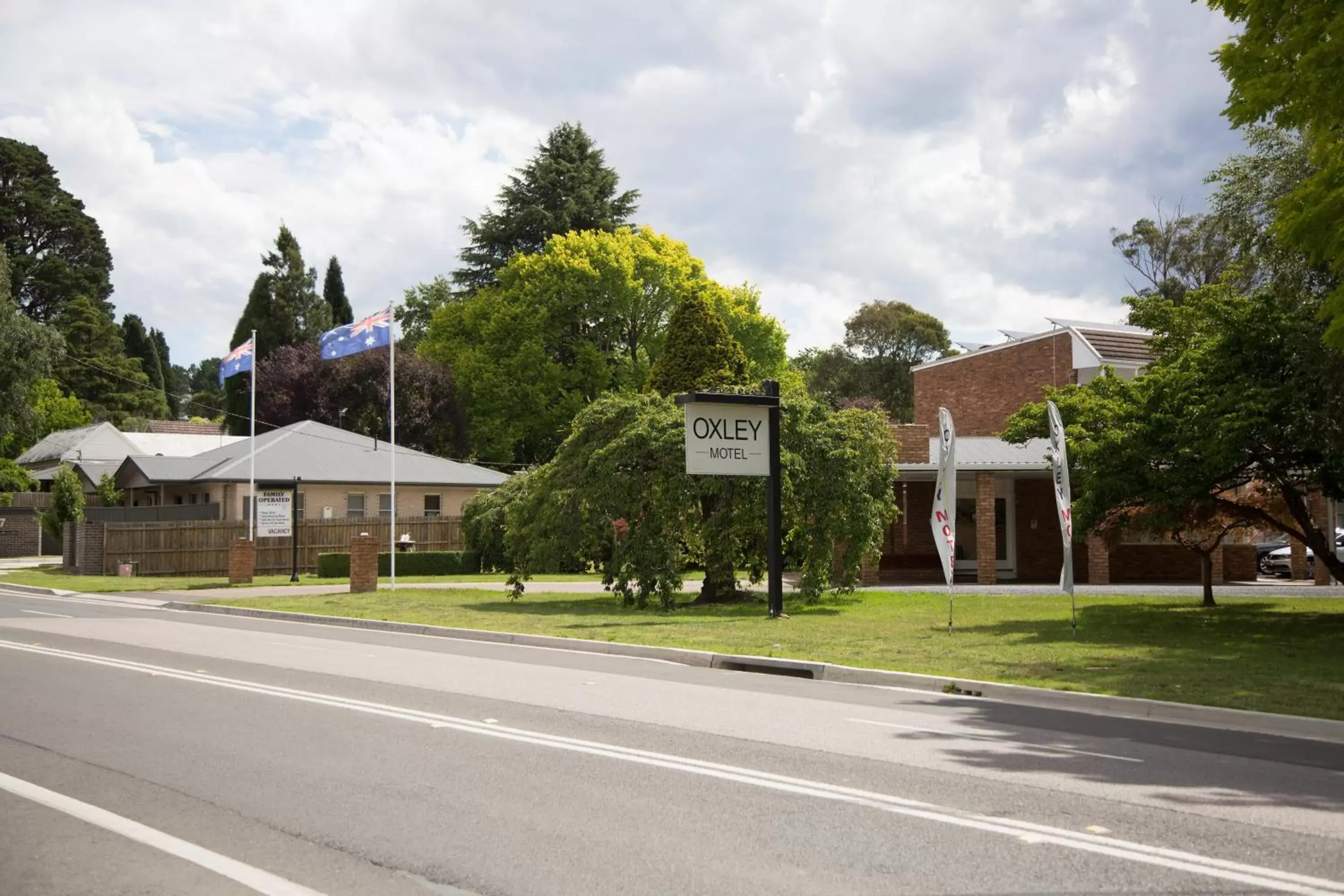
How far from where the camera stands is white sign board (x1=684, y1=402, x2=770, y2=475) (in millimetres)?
21922

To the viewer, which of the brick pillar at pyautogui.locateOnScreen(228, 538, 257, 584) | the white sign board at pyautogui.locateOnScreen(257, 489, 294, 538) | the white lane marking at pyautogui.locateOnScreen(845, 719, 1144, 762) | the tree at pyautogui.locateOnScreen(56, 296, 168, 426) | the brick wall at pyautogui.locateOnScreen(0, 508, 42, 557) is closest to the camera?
the white lane marking at pyautogui.locateOnScreen(845, 719, 1144, 762)

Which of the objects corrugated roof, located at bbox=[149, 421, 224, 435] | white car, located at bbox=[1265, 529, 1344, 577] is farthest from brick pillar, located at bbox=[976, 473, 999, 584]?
corrugated roof, located at bbox=[149, 421, 224, 435]

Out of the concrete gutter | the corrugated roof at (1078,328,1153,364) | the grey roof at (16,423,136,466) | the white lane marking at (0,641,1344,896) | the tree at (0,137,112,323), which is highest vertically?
the tree at (0,137,112,323)

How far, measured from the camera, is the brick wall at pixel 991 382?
39875 millimetres

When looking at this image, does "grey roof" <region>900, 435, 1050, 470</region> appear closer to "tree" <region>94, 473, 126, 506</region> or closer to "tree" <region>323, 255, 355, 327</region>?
"tree" <region>94, 473, 126, 506</region>

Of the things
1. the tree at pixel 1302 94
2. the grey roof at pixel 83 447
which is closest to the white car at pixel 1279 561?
the tree at pixel 1302 94

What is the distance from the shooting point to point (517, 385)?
2202 inches

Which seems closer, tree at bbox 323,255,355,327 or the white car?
the white car

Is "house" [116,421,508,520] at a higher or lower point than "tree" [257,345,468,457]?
lower

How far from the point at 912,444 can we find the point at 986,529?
308cm

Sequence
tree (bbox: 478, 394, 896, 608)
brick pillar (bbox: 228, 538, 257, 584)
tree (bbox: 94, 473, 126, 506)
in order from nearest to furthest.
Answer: tree (bbox: 478, 394, 896, 608), brick pillar (bbox: 228, 538, 257, 584), tree (bbox: 94, 473, 126, 506)

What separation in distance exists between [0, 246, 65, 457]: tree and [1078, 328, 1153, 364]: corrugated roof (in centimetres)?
4142

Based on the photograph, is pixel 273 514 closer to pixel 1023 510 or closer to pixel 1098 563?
pixel 1023 510

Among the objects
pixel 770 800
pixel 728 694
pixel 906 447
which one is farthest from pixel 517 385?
pixel 770 800
